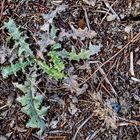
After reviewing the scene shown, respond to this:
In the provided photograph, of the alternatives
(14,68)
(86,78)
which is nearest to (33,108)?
(14,68)

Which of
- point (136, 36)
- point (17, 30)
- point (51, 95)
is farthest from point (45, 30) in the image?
point (136, 36)

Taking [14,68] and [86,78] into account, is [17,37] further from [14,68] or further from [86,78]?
[86,78]

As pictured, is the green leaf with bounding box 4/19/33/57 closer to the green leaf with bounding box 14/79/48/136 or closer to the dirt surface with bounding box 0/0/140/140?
the dirt surface with bounding box 0/0/140/140

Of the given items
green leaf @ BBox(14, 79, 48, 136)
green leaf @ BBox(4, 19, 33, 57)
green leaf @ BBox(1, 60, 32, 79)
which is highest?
green leaf @ BBox(4, 19, 33, 57)

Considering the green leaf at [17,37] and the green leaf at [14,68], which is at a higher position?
the green leaf at [17,37]

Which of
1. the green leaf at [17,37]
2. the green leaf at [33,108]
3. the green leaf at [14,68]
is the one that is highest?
the green leaf at [17,37]

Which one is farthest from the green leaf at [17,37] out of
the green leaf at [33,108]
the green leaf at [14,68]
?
the green leaf at [33,108]

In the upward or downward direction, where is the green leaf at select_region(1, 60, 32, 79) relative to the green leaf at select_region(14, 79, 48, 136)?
upward

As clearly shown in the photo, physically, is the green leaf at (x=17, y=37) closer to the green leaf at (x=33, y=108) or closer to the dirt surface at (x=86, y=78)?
the dirt surface at (x=86, y=78)

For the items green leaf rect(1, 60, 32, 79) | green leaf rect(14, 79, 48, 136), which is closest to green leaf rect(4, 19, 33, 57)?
green leaf rect(1, 60, 32, 79)
